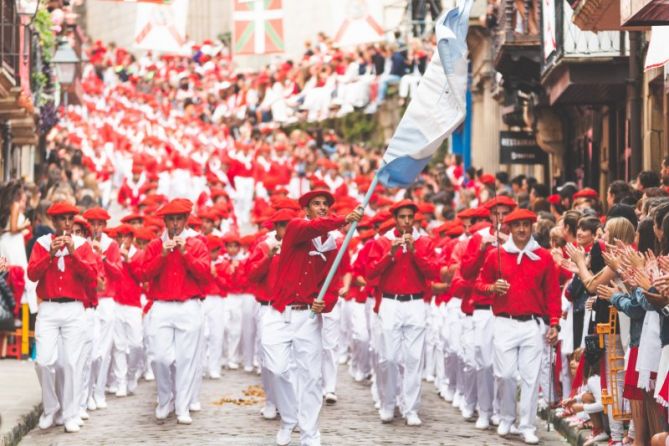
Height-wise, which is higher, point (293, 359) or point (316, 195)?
point (316, 195)

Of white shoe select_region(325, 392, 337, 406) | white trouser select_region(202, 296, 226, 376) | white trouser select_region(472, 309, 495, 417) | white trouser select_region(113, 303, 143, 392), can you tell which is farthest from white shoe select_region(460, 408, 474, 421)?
white trouser select_region(202, 296, 226, 376)

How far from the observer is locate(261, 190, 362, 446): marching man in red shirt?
15.4 m

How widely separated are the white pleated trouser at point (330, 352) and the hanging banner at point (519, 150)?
11479mm

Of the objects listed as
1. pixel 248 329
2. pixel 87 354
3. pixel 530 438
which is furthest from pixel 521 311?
pixel 248 329

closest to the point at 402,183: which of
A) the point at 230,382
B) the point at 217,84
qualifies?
the point at 230,382

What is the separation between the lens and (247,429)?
664 inches

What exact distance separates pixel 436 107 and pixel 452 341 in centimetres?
623

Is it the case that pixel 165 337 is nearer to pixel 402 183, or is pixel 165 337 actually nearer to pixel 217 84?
pixel 402 183

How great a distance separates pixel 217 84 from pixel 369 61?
1776cm

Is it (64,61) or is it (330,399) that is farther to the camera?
(64,61)

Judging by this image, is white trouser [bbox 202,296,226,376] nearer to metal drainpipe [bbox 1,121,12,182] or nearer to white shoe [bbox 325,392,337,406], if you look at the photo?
white shoe [bbox 325,392,337,406]

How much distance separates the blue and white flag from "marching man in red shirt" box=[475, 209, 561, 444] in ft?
7.19

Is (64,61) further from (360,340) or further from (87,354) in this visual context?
(87,354)

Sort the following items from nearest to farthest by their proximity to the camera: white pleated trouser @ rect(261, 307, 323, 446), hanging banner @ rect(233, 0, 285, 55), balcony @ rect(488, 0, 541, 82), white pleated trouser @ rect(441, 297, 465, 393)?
white pleated trouser @ rect(261, 307, 323, 446)
white pleated trouser @ rect(441, 297, 465, 393)
balcony @ rect(488, 0, 541, 82)
hanging banner @ rect(233, 0, 285, 55)
